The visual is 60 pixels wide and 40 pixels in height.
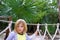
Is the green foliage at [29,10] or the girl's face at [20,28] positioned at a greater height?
the green foliage at [29,10]

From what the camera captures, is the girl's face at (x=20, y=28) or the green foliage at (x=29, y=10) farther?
the green foliage at (x=29, y=10)

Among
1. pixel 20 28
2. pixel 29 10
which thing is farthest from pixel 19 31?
pixel 29 10

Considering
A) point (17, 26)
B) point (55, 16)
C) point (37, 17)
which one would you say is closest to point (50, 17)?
point (55, 16)

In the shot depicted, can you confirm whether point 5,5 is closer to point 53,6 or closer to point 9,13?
point 9,13

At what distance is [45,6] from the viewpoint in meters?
7.96

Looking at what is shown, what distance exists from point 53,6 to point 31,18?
1.54 m

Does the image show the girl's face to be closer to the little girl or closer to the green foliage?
the little girl

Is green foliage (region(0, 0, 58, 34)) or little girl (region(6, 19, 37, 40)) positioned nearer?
little girl (region(6, 19, 37, 40))

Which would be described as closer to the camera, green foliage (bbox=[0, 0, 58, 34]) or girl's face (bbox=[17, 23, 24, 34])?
girl's face (bbox=[17, 23, 24, 34])

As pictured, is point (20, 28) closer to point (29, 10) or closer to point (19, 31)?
point (19, 31)

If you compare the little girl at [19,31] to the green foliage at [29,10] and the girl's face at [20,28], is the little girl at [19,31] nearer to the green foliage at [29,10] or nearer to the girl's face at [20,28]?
the girl's face at [20,28]

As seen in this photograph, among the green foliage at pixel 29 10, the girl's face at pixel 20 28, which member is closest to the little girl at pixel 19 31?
the girl's face at pixel 20 28

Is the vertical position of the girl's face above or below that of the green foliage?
below

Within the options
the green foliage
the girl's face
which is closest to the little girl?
the girl's face
